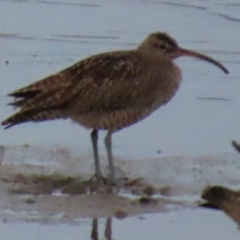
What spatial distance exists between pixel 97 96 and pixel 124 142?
0.98 meters

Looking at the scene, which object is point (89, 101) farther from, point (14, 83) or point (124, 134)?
point (14, 83)

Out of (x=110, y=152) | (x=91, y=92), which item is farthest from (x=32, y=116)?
(x=110, y=152)

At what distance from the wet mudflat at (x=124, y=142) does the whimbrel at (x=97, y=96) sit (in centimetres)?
42

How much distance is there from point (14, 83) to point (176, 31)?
3.32 m

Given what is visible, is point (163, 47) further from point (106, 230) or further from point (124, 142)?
point (106, 230)

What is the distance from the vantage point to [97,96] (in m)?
11.6

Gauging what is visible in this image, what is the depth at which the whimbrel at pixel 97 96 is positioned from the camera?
1155cm

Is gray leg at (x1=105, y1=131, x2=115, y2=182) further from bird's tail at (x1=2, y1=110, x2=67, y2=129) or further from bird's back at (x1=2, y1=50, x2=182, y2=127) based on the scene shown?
bird's tail at (x1=2, y1=110, x2=67, y2=129)

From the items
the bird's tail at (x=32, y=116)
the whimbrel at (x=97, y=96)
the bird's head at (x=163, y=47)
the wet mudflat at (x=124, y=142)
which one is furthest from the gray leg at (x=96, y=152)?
the bird's head at (x=163, y=47)

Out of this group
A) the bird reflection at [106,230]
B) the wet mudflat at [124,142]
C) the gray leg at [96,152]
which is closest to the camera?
the bird reflection at [106,230]

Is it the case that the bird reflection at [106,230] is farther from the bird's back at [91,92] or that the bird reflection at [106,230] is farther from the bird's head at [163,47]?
the bird's head at [163,47]

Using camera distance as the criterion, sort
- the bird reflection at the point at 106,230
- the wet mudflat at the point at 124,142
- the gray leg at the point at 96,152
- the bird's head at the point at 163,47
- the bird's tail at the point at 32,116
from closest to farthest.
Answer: the bird reflection at the point at 106,230 < the wet mudflat at the point at 124,142 < the gray leg at the point at 96,152 < the bird's tail at the point at 32,116 < the bird's head at the point at 163,47

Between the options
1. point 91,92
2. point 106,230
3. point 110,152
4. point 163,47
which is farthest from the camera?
point 163,47

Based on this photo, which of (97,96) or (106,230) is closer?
(106,230)
